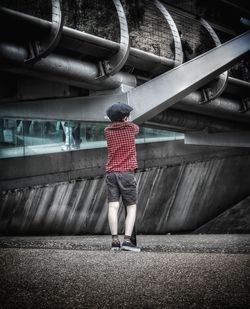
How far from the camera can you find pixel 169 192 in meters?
19.1

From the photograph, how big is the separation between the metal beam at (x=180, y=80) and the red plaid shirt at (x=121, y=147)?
4174 mm

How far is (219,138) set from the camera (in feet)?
63.1

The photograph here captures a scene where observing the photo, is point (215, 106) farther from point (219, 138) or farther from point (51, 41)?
point (51, 41)

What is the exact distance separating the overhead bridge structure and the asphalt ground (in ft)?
14.2

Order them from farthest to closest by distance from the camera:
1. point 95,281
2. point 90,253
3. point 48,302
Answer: point 90,253 → point 95,281 → point 48,302

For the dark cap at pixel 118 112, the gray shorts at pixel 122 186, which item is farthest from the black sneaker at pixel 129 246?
the dark cap at pixel 118 112

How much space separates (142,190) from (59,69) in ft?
30.2

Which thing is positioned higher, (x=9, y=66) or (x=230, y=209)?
(x=9, y=66)

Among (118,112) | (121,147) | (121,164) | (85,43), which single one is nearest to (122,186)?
(121,164)

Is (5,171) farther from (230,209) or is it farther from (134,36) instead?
(230,209)

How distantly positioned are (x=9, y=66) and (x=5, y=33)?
67 cm

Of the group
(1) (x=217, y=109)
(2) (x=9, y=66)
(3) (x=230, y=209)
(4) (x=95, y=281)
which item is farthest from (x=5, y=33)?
(3) (x=230, y=209)

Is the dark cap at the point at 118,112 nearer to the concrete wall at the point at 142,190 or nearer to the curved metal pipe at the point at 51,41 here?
the curved metal pipe at the point at 51,41

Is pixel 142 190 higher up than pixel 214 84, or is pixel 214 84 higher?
pixel 214 84
